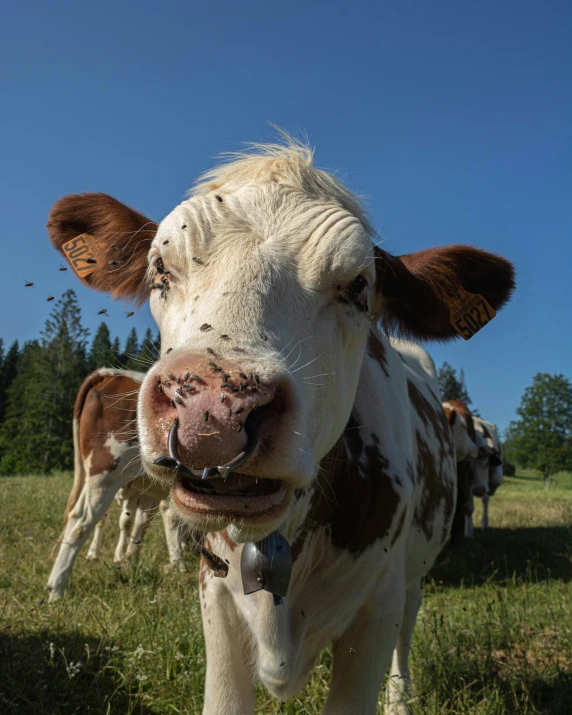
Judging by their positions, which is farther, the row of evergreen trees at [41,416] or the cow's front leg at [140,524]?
the row of evergreen trees at [41,416]

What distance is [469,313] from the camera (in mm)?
2980

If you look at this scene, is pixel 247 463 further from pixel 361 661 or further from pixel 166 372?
pixel 361 661

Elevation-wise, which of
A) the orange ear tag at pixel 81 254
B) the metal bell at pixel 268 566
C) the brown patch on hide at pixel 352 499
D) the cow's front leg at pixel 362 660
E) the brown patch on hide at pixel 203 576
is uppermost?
the orange ear tag at pixel 81 254

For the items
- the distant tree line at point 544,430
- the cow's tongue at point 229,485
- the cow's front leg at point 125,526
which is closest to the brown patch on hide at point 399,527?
the cow's tongue at point 229,485

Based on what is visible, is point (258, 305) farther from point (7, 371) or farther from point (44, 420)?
point (7, 371)

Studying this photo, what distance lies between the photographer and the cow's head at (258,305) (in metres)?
1.46

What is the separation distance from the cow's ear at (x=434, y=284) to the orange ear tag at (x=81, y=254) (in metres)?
1.51

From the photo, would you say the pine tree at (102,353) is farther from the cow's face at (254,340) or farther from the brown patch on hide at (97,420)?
the brown patch on hide at (97,420)

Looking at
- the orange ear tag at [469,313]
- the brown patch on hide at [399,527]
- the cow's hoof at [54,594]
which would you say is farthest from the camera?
the cow's hoof at [54,594]

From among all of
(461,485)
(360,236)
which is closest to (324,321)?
(360,236)

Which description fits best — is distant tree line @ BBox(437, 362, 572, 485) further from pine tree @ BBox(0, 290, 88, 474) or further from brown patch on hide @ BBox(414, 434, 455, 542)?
brown patch on hide @ BBox(414, 434, 455, 542)

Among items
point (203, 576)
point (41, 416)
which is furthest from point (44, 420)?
point (203, 576)

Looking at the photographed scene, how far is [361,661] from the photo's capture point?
2467 millimetres

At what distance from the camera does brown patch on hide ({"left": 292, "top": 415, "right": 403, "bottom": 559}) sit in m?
2.45
